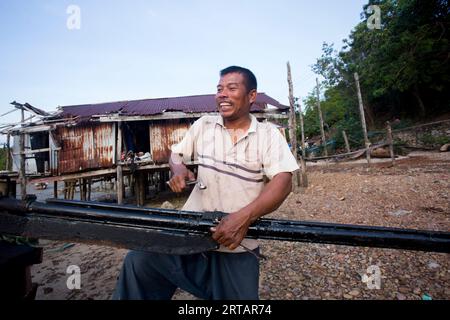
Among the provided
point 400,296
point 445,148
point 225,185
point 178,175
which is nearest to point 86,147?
point 178,175

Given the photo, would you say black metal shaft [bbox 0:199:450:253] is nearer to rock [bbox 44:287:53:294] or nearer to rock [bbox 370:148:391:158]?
rock [bbox 44:287:53:294]

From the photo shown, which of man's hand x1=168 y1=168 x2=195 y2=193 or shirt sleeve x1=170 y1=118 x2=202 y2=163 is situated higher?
shirt sleeve x1=170 y1=118 x2=202 y2=163

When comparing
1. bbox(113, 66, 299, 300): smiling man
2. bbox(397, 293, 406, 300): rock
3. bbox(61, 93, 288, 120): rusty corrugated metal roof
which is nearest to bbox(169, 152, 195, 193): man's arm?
bbox(113, 66, 299, 300): smiling man

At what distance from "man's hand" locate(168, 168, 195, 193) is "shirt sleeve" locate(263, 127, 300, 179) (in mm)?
580

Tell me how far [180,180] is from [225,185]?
35 centimetres

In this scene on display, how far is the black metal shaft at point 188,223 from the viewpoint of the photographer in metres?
1.26

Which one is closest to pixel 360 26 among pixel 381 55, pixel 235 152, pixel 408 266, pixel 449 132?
pixel 381 55

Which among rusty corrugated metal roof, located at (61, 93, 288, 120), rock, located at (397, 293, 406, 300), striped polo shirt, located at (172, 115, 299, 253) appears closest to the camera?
striped polo shirt, located at (172, 115, 299, 253)

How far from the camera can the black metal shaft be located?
49.4 inches

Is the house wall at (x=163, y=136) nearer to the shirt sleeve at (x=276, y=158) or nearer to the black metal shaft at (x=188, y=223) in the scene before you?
the shirt sleeve at (x=276, y=158)

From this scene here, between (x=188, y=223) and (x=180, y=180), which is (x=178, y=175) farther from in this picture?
(x=188, y=223)

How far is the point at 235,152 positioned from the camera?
188cm

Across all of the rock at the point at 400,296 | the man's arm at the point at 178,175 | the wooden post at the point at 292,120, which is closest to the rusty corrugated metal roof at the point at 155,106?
the wooden post at the point at 292,120
